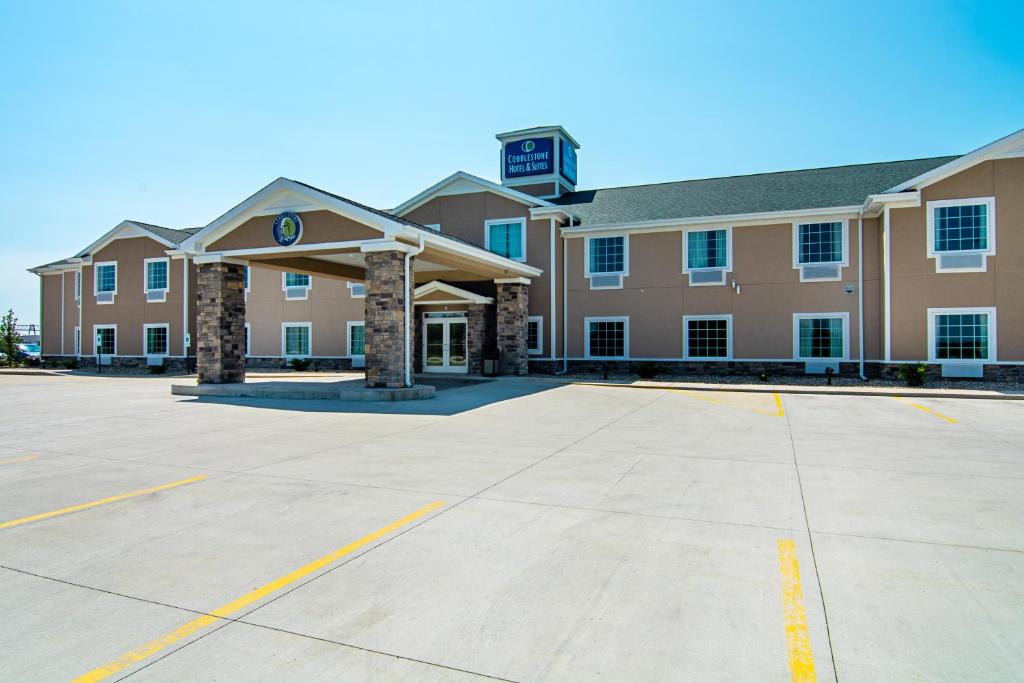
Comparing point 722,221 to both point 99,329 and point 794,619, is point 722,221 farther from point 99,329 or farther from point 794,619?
point 99,329

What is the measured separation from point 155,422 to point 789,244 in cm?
1946

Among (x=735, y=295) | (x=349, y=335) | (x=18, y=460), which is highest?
(x=735, y=295)

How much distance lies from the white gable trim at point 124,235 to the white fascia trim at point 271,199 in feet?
45.8

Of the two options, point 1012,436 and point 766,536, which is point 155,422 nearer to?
point 766,536

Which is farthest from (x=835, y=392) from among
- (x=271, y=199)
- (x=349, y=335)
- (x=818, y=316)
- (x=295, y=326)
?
(x=295, y=326)

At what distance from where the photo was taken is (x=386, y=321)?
51.3ft

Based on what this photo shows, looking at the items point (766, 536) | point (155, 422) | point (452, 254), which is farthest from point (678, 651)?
point (452, 254)

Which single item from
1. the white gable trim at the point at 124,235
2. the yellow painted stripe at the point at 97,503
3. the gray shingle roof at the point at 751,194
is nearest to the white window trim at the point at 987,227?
the gray shingle roof at the point at 751,194

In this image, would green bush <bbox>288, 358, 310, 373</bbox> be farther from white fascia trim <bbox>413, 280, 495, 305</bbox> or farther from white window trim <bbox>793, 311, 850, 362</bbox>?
white window trim <bbox>793, 311, 850, 362</bbox>

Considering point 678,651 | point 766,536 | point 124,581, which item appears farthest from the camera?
point 766,536

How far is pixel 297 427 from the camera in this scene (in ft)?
36.3

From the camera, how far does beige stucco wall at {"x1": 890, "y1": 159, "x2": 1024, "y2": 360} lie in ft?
60.6

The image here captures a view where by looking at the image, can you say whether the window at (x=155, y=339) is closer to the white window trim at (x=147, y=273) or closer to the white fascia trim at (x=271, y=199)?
the white window trim at (x=147, y=273)

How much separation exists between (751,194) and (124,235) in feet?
96.4
